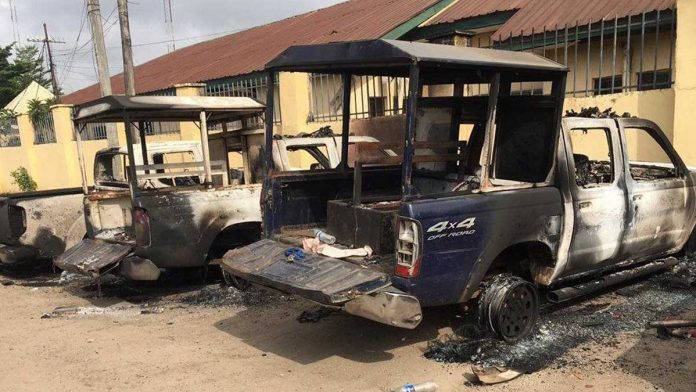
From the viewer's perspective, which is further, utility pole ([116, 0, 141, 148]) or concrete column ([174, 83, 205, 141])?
concrete column ([174, 83, 205, 141])

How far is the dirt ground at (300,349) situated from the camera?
4168mm

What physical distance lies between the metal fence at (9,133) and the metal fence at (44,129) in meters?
1.44

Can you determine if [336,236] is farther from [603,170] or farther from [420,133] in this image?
[603,170]

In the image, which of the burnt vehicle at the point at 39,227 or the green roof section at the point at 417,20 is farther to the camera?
the green roof section at the point at 417,20

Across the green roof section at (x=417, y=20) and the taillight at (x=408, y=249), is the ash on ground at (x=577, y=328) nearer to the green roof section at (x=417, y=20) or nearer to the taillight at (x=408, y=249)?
the taillight at (x=408, y=249)

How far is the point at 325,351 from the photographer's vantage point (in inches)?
190

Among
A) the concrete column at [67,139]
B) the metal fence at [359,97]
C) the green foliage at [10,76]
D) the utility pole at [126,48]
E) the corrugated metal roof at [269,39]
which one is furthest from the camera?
the green foliage at [10,76]

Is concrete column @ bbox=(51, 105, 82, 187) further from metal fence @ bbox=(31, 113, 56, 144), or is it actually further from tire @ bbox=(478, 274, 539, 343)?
tire @ bbox=(478, 274, 539, 343)

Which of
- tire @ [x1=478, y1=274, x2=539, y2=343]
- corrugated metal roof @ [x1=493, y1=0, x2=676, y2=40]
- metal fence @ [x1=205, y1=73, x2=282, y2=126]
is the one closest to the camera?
tire @ [x1=478, y1=274, x2=539, y2=343]

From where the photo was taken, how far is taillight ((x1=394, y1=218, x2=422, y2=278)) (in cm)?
403

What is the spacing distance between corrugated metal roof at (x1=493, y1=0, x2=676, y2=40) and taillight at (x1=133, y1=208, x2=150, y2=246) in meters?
6.67

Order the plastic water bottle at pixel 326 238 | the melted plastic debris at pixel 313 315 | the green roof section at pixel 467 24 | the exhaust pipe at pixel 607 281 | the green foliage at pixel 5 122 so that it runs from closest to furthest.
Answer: the exhaust pipe at pixel 607 281, the plastic water bottle at pixel 326 238, the melted plastic debris at pixel 313 315, the green roof section at pixel 467 24, the green foliage at pixel 5 122

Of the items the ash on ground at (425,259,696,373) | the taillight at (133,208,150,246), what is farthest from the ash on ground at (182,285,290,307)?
the ash on ground at (425,259,696,373)

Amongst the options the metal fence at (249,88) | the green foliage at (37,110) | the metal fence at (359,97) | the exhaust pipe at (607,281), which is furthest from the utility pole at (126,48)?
the exhaust pipe at (607,281)
